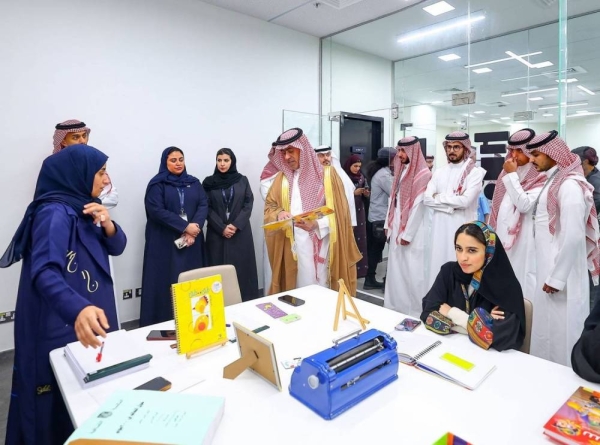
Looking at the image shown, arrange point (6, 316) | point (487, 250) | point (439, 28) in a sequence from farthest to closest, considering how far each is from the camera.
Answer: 1. point (439, 28)
2. point (6, 316)
3. point (487, 250)

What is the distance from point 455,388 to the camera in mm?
1257

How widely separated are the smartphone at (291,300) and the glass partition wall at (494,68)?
2171mm

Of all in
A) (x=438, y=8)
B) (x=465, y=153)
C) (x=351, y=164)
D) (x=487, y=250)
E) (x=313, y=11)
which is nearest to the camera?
(x=487, y=250)

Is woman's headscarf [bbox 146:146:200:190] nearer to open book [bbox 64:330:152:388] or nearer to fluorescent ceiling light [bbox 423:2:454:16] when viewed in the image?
open book [bbox 64:330:152:388]

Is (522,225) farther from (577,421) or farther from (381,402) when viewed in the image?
(381,402)

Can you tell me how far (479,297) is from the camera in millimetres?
1737

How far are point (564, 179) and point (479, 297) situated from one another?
46.6 inches

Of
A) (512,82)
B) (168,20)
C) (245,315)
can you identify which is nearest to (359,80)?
(512,82)

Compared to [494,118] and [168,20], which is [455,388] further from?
[168,20]

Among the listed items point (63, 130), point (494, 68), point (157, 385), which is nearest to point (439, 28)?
point (494, 68)

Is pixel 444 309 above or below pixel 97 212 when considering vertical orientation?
below

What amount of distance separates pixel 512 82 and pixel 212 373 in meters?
3.39

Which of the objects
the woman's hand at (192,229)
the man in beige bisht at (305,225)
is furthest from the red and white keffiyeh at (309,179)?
the woman's hand at (192,229)

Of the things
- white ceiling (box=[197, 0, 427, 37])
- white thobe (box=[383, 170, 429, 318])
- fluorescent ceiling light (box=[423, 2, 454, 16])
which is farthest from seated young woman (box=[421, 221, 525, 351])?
white ceiling (box=[197, 0, 427, 37])
